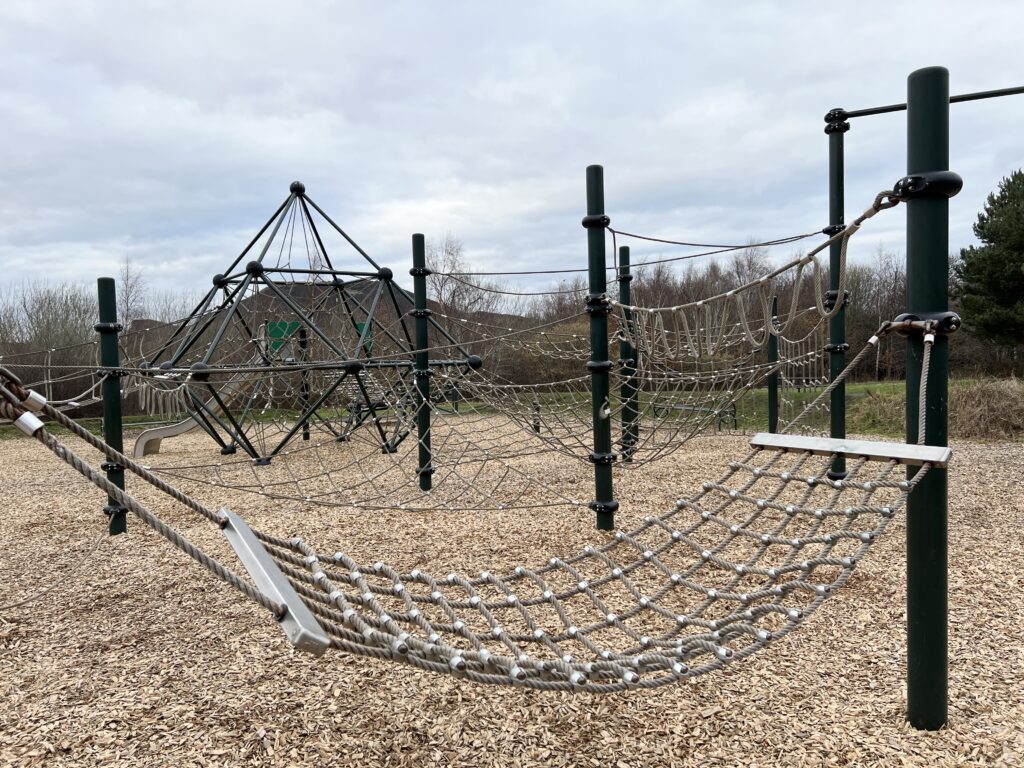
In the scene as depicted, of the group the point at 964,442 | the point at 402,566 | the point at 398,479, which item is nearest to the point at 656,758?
the point at 402,566

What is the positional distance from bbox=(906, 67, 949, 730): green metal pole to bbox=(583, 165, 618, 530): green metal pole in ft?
6.41

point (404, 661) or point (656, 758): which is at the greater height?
point (404, 661)

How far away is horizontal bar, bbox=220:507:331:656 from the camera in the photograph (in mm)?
1243

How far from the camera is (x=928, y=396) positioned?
1707 millimetres

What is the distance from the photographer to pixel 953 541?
3514 millimetres

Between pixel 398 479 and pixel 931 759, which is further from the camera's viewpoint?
pixel 398 479

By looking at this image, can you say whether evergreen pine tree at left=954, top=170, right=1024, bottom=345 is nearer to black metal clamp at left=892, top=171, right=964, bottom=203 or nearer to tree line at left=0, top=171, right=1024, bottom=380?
tree line at left=0, top=171, right=1024, bottom=380

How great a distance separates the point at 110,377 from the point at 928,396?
425 centimetres

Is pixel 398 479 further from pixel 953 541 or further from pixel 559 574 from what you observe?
pixel 953 541

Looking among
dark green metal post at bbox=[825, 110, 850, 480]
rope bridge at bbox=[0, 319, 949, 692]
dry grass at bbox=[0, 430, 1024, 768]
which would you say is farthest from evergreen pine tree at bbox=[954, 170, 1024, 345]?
rope bridge at bbox=[0, 319, 949, 692]


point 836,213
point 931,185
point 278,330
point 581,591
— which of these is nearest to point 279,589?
point 581,591

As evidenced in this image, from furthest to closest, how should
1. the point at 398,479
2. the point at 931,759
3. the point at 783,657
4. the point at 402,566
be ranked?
the point at 398,479 < the point at 402,566 < the point at 783,657 < the point at 931,759

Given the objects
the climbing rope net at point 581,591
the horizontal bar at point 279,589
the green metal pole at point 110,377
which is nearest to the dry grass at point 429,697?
the climbing rope net at point 581,591

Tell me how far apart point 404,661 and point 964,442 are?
8.09m
